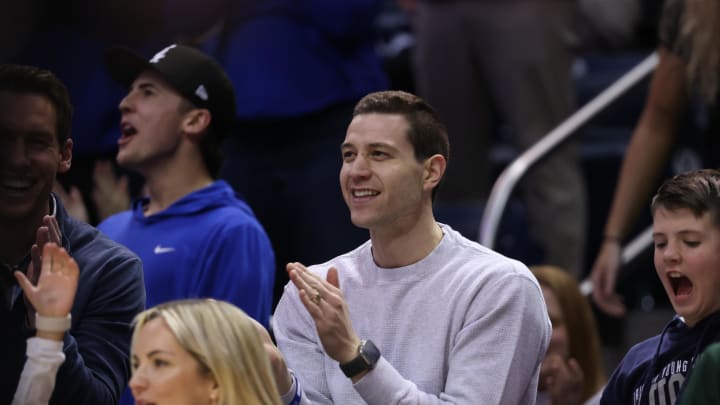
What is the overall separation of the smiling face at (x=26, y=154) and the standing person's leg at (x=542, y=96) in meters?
3.05

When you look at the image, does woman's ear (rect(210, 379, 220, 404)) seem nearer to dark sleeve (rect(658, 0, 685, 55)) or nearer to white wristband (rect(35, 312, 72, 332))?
white wristband (rect(35, 312, 72, 332))

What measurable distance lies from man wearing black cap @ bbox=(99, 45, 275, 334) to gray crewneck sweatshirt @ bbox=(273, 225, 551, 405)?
75 cm

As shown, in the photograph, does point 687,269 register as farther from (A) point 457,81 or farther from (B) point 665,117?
(A) point 457,81

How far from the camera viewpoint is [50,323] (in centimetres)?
337

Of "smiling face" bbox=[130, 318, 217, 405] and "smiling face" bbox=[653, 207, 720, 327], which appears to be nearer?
"smiling face" bbox=[130, 318, 217, 405]

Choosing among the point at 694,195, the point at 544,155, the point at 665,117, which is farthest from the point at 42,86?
the point at 544,155

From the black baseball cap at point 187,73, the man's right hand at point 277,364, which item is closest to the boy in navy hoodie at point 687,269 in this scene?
the man's right hand at point 277,364

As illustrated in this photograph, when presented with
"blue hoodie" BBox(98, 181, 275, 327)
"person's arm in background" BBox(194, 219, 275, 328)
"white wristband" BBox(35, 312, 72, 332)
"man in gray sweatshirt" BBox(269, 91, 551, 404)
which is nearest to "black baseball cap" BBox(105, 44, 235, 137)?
"blue hoodie" BBox(98, 181, 275, 327)

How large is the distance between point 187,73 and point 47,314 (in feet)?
5.96

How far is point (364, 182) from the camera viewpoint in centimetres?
409

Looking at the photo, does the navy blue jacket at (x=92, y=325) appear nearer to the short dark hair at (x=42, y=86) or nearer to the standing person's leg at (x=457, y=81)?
the short dark hair at (x=42, y=86)

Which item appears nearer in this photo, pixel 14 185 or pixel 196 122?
pixel 14 185

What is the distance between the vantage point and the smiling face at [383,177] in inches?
160

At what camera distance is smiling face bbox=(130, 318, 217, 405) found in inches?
130
